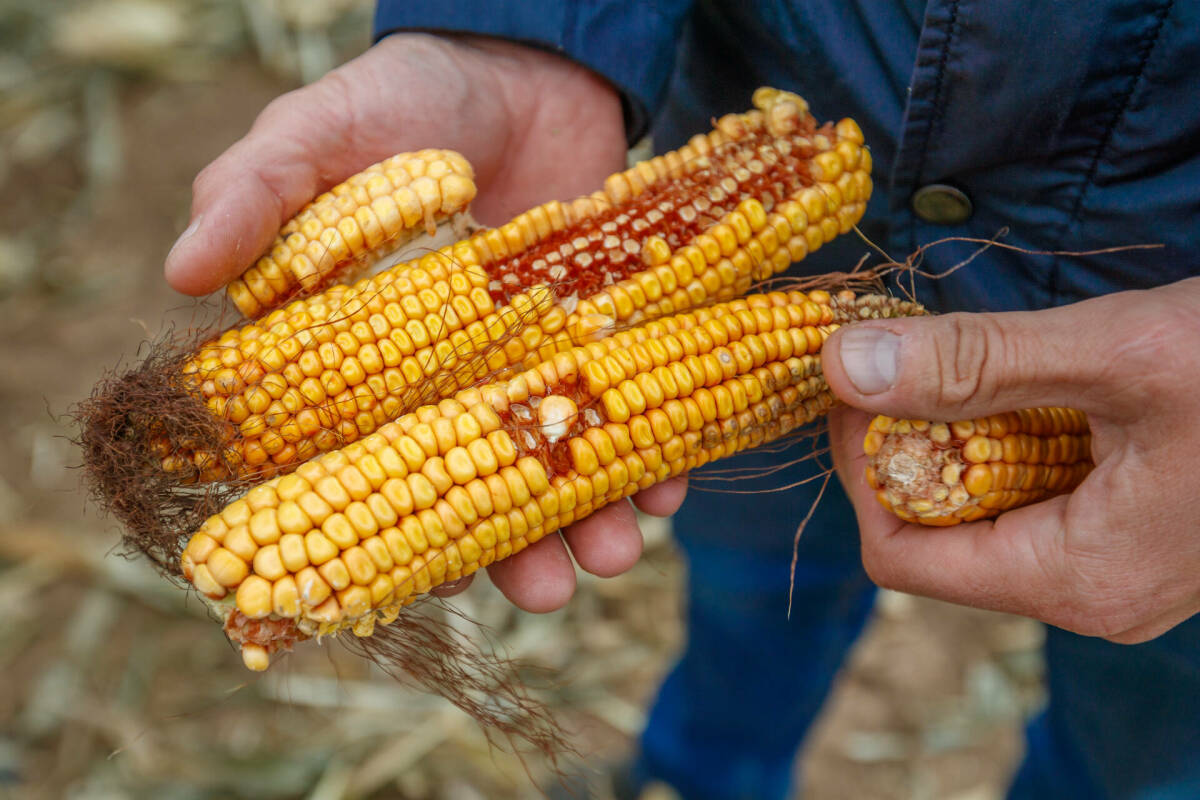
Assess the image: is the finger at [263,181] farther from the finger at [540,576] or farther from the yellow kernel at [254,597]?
the finger at [540,576]

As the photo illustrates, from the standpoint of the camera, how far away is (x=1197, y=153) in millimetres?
1856

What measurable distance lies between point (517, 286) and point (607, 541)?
692 mm

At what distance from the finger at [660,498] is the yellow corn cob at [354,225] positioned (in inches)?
35.8

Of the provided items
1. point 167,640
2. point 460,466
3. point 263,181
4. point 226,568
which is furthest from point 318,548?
point 167,640

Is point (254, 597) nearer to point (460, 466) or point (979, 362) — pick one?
point (460, 466)

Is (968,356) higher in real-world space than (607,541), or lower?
higher

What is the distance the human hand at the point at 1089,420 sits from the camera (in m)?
1.62

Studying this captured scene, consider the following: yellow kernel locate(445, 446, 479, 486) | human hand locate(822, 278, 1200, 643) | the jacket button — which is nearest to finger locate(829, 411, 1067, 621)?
human hand locate(822, 278, 1200, 643)

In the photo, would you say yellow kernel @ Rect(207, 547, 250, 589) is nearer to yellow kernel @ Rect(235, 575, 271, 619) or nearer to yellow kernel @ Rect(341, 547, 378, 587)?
yellow kernel @ Rect(235, 575, 271, 619)

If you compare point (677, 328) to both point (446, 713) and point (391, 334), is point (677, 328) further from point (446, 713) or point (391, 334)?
point (446, 713)

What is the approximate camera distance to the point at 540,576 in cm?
209

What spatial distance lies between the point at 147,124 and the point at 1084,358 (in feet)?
20.6

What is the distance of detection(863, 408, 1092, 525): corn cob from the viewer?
191 centimetres

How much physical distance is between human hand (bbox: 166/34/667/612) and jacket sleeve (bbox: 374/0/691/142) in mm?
99
